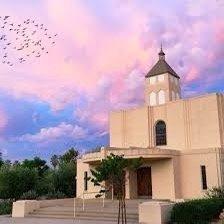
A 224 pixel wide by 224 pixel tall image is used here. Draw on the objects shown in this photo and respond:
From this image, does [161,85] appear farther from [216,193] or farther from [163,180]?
[216,193]

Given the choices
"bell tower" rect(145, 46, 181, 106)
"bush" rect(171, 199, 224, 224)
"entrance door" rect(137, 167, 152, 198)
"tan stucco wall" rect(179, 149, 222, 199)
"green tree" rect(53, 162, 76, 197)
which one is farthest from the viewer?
"green tree" rect(53, 162, 76, 197)

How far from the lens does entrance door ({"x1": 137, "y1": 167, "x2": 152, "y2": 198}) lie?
101ft

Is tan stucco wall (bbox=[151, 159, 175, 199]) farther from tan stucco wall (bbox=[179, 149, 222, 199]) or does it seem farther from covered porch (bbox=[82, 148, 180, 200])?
tan stucco wall (bbox=[179, 149, 222, 199])

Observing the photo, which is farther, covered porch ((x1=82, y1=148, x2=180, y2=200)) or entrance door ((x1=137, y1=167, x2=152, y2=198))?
entrance door ((x1=137, y1=167, x2=152, y2=198))

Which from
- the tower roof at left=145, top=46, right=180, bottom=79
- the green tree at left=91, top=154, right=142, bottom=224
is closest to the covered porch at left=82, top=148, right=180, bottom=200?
the tower roof at left=145, top=46, right=180, bottom=79

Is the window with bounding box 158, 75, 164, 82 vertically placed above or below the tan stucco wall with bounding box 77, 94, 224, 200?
above

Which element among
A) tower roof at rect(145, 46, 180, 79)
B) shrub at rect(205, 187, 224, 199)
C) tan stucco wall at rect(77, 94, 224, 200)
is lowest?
shrub at rect(205, 187, 224, 199)

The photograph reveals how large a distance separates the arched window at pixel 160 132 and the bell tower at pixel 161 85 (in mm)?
3362

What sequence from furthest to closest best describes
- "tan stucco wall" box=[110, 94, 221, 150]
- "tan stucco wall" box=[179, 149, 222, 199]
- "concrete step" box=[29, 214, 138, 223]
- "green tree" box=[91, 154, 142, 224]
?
"tan stucco wall" box=[110, 94, 221, 150] → "tan stucco wall" box=[179, 149, 222, 199] → "concrete step" box=[29, 214, 138, 223] → "green tree" box=[91, 154, 142, 224]

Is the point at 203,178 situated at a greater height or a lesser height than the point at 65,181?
lesser

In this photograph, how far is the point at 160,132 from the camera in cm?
3309

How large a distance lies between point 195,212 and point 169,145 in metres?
14.6

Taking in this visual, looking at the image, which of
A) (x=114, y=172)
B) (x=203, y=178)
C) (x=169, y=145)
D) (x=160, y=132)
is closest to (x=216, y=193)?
(x=203, y=178)

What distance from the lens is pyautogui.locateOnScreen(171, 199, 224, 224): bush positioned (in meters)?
17.6
